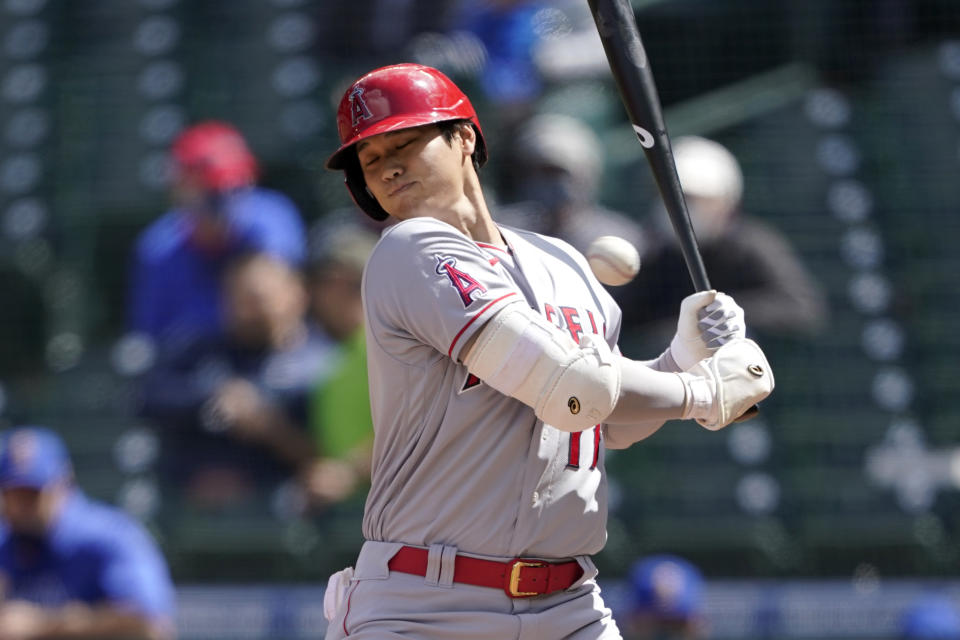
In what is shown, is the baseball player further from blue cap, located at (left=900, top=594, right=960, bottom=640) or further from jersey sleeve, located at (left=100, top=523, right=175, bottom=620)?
jersey sleeve, located at (left=100, top=523, right=175, bottom=620)

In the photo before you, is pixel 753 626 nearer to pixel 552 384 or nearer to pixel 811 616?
pixel 811 616

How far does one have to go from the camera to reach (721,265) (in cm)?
550

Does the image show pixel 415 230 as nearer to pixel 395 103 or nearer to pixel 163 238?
pixel 395 103

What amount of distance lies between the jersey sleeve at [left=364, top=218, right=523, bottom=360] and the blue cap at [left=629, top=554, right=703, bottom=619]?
2.87m

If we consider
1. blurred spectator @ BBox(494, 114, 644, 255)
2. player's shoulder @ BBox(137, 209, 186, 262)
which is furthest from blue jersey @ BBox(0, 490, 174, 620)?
blurred spectator @ BBox(494, 114, 644, 255)

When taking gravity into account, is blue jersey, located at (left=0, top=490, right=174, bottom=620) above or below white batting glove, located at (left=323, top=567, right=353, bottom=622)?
below

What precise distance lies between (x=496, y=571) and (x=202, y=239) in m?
4.16

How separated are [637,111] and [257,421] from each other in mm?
3657

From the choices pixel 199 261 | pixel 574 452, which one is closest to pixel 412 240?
pixel 574 452

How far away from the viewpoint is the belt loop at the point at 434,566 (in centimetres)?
195

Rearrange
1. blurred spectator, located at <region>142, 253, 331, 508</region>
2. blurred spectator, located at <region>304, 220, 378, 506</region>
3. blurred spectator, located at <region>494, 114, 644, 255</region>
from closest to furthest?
blurred spectator, located at <region>304, 220, 378, 506</region> < blurred spectator, located at <region>494, 114, 644, 255</region> < blurred spectator, located at <region>142, 253, 331, 508</region>

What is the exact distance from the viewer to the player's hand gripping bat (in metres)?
2.30

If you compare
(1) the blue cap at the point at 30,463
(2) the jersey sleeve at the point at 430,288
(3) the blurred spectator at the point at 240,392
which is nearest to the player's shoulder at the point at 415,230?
(2) the jersey sleeve at the point at 430,288

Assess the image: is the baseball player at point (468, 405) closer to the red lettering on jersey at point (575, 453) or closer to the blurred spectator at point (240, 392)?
the red lettering on jersey at point (575, 453)
